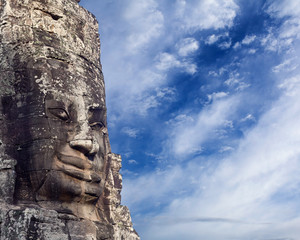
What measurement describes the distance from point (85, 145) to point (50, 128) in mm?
767

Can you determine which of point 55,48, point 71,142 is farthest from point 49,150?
point 55,48

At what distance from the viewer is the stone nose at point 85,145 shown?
26.2 feet

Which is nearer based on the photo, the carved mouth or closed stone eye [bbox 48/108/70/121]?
the carved mouth

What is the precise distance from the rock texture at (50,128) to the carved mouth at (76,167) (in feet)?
0.06

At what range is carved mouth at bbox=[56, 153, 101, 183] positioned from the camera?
771 cm

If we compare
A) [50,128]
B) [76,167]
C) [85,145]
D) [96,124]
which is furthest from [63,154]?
[96,124]

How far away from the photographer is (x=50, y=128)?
25.8ft

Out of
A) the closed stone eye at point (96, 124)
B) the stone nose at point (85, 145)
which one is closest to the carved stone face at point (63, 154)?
the stone nose at point (85, 145)

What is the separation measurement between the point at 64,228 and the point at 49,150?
1504 millimetres

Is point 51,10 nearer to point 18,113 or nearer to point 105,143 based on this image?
point 18,113

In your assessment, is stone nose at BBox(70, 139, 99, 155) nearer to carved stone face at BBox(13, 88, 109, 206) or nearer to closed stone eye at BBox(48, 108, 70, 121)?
carved stone face at BBox(13, 88, 109, 206)

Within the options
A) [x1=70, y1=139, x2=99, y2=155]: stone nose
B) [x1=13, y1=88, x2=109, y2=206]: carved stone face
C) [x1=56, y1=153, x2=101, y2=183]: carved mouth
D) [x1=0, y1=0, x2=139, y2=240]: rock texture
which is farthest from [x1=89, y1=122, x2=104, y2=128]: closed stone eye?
[x1=56, y1=153, x2=101, y2=183]: carved mouth

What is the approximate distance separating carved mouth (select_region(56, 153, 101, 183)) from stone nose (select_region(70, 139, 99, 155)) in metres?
0.21

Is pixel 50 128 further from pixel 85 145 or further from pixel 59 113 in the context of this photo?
pixel 85 145
